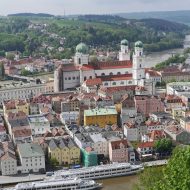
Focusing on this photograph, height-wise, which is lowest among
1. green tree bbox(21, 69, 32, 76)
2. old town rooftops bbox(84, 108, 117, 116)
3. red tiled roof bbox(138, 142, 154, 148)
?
green tree bbox(21, 69, 32, 76)

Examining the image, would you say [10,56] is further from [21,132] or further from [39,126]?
[21,132]

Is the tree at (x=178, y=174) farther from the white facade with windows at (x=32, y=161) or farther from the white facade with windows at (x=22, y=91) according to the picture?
the white facade with windows at (x=22, y=91)

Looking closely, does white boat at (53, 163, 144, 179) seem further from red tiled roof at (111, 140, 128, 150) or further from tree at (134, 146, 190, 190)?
tree at (134, 146, 190, 190)

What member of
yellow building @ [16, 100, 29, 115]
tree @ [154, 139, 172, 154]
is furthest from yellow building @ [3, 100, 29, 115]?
tree @ [154, 139, 172, 154]

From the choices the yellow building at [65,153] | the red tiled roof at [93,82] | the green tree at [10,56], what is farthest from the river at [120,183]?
the green tree at [10,56]

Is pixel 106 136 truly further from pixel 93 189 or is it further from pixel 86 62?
pixel 86 62
